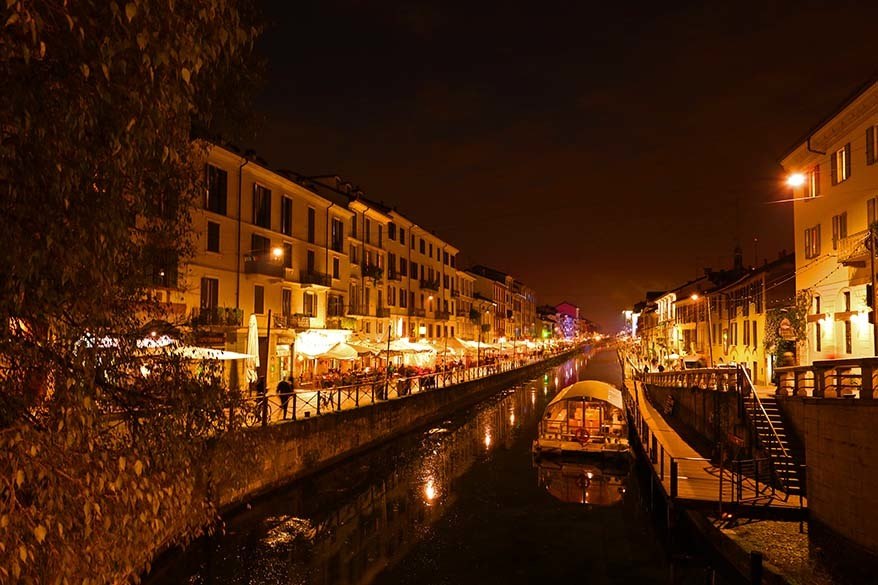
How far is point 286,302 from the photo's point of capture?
34.7 metres

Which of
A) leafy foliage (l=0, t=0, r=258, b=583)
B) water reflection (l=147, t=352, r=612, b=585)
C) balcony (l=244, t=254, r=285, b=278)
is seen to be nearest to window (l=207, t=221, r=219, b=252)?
balcony (l=244, t=254, r=285, b=278)

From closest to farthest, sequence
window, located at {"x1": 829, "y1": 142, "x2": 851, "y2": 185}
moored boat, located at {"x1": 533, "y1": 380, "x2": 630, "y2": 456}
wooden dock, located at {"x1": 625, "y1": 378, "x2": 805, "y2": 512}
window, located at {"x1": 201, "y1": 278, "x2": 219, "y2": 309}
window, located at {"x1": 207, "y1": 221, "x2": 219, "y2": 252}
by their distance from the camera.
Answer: wooden dock, located at {"x1": 625, "y1": 378, "x2": 805, "y2": 512}, window, located at {"x1": 829, "y1": 142, "x2": 851, "y2": 185}, moored boat, located at {"x1": 533, "y1": 380, "x2": 630, "y2": 456}, window, located at {"x1": 201, "y1": 278, "x2": 219, "y2": 309}, window, located at {"x1": 207, "y1": 221, "x2": 219, "y2": 252}

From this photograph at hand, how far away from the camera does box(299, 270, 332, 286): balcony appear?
3609 centimetres

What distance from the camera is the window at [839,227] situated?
23281 millimetres

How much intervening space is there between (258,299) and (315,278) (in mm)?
5014

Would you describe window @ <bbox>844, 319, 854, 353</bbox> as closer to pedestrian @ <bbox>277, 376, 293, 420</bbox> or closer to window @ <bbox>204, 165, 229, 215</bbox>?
pedestrian @ <bbox>277, 376, 293, 420</bbox>

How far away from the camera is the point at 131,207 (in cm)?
587

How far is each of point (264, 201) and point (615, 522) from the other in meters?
23.7

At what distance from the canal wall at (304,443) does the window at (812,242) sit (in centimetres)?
1974

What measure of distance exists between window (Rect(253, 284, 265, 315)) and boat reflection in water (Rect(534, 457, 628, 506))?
15969mm

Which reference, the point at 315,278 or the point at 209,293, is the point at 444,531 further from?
the point at 315,278

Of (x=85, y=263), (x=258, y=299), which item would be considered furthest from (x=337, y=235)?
(x=85, y=263)

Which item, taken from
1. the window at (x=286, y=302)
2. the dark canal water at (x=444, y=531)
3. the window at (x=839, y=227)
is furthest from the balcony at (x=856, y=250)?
the window at (x=286, y=302)

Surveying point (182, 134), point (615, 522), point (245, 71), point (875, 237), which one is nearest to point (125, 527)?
point (182, 134)
